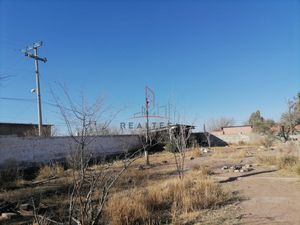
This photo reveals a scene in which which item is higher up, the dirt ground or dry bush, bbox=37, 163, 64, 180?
dry bush, bbox=37, 163, 64, 180

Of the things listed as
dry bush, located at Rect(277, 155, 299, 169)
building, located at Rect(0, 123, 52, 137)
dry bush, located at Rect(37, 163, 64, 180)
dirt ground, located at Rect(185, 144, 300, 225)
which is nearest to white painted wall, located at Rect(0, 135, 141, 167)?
dry bush, located at Rect(37, 163, 64, 180)

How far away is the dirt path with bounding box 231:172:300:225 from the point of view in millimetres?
5355

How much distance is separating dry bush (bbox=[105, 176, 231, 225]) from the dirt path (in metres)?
0.73

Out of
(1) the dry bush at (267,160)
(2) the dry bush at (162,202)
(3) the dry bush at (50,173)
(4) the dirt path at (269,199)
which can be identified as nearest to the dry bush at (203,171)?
(4) the dirt path at (269,199)

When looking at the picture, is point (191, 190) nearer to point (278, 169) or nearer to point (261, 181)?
point (261, 181)

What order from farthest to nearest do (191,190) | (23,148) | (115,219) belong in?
(23,148) < (191,190) < (115,219)

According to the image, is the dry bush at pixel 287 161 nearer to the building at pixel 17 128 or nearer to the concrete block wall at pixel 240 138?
the building at pixel 17 128

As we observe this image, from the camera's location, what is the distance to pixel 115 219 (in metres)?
5.09

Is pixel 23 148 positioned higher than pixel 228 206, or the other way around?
pixel 23 148

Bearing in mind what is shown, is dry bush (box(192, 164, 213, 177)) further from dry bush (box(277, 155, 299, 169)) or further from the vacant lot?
dry bush (box(277, 155, 299, 169))

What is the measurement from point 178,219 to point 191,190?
1.79 meters

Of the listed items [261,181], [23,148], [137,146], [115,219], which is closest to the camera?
[115,219]

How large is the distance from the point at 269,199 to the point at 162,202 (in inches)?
101

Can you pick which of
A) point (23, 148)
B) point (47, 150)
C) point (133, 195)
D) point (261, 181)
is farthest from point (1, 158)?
point (261, 181)
